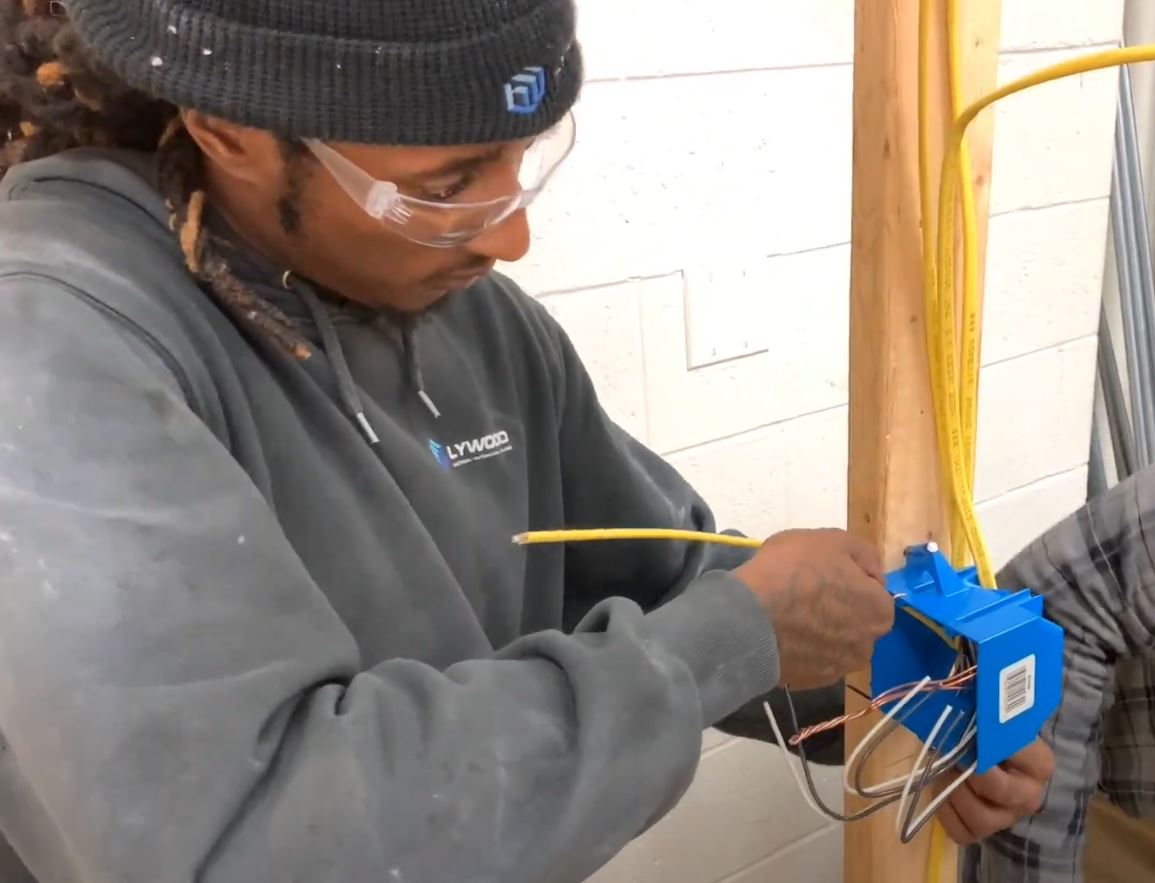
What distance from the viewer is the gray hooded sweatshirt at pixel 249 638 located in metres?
0.44

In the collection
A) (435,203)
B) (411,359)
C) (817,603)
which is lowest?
(817,603)

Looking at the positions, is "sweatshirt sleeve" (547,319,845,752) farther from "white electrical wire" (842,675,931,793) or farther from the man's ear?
the man's ear

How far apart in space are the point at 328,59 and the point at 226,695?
0.33m

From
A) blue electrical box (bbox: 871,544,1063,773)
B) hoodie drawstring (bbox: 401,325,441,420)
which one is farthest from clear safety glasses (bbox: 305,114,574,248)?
blue electrical box (bbox: 871,544,1063,773)

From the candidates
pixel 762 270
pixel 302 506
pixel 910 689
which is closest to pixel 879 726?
pixel 910 689

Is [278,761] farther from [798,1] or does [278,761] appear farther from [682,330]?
[798,1]

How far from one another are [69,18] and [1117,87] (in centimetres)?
132

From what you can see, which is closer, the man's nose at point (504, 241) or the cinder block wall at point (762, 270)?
the man's nose at point (504, 241)

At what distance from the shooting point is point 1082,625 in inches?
32.9

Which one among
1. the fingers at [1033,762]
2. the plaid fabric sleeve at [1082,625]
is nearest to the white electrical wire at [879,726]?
the fingers at [1033,762]

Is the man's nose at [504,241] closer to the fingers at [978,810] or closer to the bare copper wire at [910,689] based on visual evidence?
the bare copper wire at [910,689]

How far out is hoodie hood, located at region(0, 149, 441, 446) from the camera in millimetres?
604

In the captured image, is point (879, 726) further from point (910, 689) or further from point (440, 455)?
point (440, 455)

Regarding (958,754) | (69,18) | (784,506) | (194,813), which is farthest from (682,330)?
(194,813)
